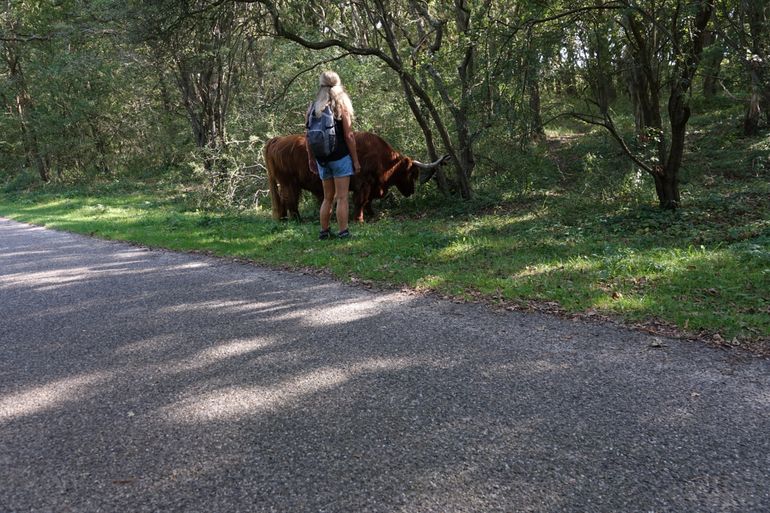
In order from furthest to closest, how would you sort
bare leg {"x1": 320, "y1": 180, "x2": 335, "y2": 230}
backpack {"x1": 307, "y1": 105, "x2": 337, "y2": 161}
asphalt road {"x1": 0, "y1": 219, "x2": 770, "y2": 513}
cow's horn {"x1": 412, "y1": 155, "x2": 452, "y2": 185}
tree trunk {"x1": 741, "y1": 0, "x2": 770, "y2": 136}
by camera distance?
cow's horn {"x1": 412, "y1": 155, "x2": 452, "y2": 185}, bare leg {"x1": 320, "y1": 180, "x2": 335, "y2": 230}, backpack {"x1": 307, "y1": 105, "x2": 337, "y2": 161}, tree trunk {"x1": 741, "y1": 0, "x2": 770, "y2": 136}, asphalt road {"x1": 0, "y1": 219, "x2": 770, "y2": 513}

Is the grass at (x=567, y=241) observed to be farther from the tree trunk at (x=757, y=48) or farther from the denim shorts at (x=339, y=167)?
the tree trunk at (x=757, y=48)

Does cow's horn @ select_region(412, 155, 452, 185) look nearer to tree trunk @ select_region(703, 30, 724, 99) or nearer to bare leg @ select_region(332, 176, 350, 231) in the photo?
bare leg @ select_region(332, 176, 350, 231)

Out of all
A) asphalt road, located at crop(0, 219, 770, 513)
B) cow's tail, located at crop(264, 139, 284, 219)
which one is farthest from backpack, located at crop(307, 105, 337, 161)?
cow's tail, located at crop(264, 139, 284, 219)

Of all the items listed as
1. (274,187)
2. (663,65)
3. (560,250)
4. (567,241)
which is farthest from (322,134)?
(663,65)

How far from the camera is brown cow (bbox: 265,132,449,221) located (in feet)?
34.8

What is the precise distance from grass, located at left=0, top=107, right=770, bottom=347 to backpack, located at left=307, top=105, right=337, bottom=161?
1.29 meters

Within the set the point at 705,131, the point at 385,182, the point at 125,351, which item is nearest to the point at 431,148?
the point at 385,182

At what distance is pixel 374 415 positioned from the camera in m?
2.83

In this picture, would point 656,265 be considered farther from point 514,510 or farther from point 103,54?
point 103,54

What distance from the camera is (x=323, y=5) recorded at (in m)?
Answer: 12.8

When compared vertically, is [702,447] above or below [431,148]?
below

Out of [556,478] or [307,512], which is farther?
[556,478]

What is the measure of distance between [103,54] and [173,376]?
20.4 m

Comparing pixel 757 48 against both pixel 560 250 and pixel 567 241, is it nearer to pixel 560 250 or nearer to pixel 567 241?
pixel 567 241
